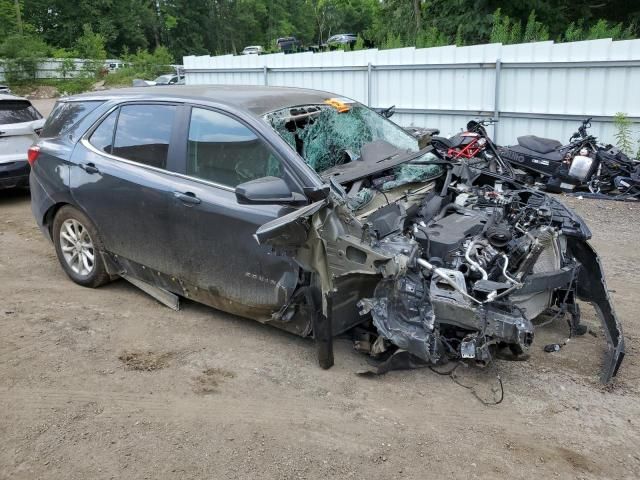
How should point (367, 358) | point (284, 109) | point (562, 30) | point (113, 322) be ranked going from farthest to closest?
point (562, 30) → point (113, 322) → point (284, 109) → point (367, 358)

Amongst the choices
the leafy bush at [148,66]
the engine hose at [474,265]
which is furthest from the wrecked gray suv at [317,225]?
the leafy bush at [148,66]

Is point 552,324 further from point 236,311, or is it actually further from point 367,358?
point 236,311

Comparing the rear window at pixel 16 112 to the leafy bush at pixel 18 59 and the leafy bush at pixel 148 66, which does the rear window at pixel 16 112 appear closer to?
the leafy bush at pixel 18 59

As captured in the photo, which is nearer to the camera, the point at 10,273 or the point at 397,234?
the point at 397,234

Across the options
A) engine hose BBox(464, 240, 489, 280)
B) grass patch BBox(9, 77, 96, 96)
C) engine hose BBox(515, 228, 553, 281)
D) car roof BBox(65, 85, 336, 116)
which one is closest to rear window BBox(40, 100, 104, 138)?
car roof BBox(65, 85, 336, 116)

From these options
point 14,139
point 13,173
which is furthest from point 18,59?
point 13,173

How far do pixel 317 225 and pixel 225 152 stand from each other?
1087mm

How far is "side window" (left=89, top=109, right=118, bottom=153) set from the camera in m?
4.66

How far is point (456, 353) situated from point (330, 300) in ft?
2.78

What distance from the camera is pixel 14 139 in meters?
8.12

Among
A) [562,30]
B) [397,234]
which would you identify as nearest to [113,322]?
[397,234]

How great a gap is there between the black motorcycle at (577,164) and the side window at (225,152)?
253 inches

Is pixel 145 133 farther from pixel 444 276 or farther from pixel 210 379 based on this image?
pixel 444 276

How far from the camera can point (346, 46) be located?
50.3 ft
